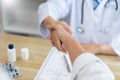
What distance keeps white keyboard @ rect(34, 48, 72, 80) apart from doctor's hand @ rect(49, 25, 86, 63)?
136mm

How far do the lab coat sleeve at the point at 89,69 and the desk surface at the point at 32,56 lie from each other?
0.35m

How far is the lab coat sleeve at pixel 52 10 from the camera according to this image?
4.32 feet

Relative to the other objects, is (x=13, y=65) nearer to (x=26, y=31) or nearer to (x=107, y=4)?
(x=107, y=4)

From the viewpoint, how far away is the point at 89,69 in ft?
2.25

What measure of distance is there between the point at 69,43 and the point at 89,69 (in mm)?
257

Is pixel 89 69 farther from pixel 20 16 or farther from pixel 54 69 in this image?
pixel 20 16

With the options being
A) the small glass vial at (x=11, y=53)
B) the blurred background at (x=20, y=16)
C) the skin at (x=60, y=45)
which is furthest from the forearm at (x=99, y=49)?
the blurred background at (x=20, y=16)

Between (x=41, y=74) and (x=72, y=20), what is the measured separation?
0.58 meters

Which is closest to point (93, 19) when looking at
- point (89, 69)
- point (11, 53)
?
point (11, 53)

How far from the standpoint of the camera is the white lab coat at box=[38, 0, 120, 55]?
56.0 inches

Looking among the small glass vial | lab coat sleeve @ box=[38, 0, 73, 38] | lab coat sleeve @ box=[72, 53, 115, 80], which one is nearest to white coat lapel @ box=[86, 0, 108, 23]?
lab coat sleeve @ box=[38, 0, 73, 38]

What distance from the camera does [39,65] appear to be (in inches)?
44.3

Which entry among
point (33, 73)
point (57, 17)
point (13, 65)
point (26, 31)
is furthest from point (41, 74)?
point (26, 31)

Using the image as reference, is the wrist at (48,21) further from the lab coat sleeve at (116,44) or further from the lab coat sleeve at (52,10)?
the lab coat sleeve at (116,44)
